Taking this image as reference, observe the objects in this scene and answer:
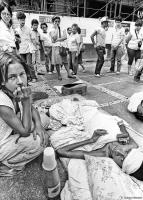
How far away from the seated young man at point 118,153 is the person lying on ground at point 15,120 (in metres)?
0.34

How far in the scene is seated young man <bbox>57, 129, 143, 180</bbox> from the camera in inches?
54.7

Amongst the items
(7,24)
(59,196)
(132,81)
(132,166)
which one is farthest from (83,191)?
(132,81)

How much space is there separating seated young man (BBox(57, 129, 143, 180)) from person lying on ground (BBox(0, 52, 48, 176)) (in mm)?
337

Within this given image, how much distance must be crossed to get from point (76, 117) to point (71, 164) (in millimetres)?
778

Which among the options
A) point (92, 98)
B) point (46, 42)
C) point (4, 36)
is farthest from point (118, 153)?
point (46, 42)

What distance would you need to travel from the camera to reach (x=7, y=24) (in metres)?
3.28

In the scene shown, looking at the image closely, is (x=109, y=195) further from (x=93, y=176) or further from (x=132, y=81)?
(x=132, y=81)

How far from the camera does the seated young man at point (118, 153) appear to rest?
1.39 metres

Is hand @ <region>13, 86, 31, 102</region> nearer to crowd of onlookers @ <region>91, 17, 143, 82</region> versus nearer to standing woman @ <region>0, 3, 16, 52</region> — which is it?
standing woman @ <region>0, 3, 16, 52</region>

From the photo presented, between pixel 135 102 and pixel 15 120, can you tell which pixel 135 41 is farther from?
pixel 15 120

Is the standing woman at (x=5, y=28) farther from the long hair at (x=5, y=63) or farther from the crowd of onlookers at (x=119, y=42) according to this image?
the crowd of onlookers at (x=119, y=42)

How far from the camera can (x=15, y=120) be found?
1438 mm

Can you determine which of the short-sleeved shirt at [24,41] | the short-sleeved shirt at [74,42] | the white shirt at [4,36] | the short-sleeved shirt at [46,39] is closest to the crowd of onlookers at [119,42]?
the short-sleeved shirt at [74,42]

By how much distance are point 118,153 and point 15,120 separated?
984mm
